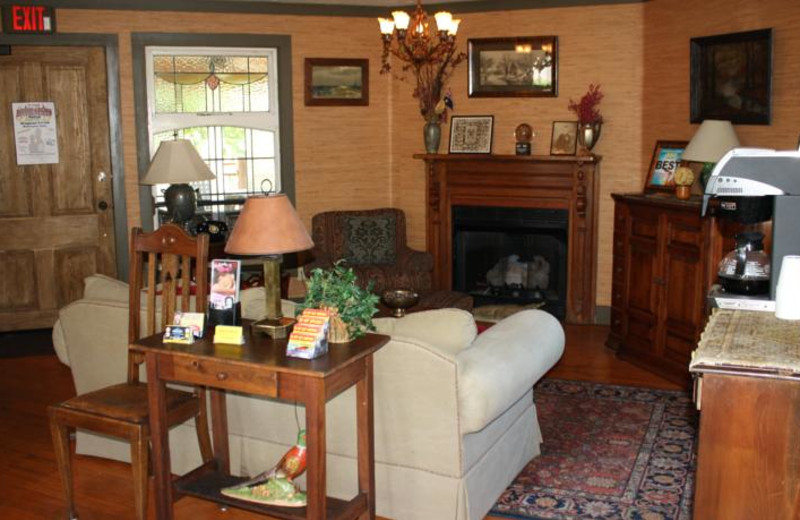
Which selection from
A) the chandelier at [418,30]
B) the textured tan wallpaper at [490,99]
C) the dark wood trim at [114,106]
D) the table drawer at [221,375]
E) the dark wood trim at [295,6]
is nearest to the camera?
the table drawer at [221,375]

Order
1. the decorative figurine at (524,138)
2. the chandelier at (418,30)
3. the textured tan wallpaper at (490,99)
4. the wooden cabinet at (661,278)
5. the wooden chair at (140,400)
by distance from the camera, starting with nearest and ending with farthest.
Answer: the wooden chair at (140,400)
the wooden cabinet at (661,278)
the chandelier at (418,30)
the textured tan wallpaper at (490,99)
the decorative figurine at (524,138)

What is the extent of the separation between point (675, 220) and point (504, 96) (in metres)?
2.25

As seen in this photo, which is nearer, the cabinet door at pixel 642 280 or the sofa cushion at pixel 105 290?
the sofa cushion at pixel 105 290

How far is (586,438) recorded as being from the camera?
4.68 m

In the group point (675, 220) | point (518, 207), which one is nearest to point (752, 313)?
point (675, 220)

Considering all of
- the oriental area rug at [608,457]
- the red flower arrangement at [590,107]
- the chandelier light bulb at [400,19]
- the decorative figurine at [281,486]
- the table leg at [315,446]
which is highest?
the chandelier light bulb at [400,19]

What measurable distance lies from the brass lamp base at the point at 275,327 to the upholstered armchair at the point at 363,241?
11.8 ft

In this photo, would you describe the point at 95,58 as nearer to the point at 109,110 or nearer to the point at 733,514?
the point at 109,110

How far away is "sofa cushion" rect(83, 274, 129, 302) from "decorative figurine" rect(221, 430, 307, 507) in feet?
3.99

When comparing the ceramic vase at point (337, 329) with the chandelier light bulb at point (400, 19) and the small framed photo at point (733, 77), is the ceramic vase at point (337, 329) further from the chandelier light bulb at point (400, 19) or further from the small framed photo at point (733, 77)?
the small framed photo at point (733, 77)

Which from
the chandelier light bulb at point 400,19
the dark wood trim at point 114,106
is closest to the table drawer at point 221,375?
the chandelier light bulb at point 400,19

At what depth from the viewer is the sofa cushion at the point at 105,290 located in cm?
425

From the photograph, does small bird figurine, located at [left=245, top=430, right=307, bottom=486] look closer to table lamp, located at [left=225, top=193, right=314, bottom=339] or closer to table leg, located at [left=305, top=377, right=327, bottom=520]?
table leg, located at [left=305, top=377, right=327, bottom=520]

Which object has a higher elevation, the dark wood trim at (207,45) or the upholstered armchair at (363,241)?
the dark wood trim at (207,45)
